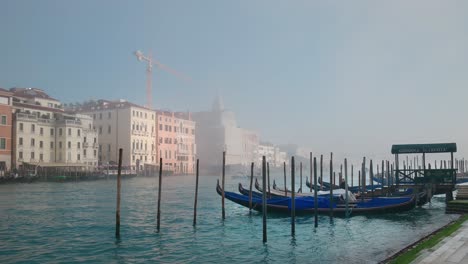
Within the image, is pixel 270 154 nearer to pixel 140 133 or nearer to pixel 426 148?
pixel 140 133

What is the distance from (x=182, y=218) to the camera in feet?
75.9

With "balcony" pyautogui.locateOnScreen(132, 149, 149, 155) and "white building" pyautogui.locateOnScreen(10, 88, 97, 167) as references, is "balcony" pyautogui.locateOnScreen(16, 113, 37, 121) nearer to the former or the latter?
"white building" pyautogui.locateOnScreen(10, 88, 97, 167)

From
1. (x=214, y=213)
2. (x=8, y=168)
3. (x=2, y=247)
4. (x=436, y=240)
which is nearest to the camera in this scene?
(x=436, y=240)

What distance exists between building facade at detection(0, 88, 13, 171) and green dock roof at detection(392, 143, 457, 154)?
4838 centimetres

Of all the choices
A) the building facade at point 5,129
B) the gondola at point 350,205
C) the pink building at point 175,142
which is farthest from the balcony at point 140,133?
the gondola at point 350,205

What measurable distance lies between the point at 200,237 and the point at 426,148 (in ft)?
55.1

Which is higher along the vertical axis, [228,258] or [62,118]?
[62,118]

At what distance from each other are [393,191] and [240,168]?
99.0m

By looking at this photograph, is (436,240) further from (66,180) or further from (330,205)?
(66,180)

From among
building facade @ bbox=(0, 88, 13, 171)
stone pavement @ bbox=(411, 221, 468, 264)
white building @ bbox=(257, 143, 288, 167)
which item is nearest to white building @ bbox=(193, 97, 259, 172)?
white building @ bbox=(257, 143, 288, 167)

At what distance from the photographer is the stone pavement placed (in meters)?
8.57

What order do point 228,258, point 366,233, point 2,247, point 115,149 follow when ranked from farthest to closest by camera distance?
point 115,149 < point 366,233 < point 2,247 < point 228,258

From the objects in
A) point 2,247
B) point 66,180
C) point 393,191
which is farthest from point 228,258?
point 66,180

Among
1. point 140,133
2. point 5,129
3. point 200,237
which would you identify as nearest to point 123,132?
point 140,133
